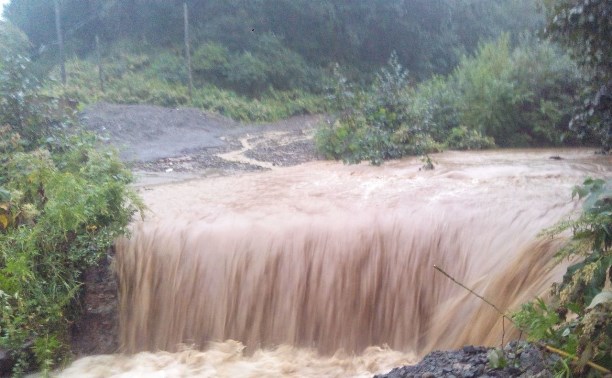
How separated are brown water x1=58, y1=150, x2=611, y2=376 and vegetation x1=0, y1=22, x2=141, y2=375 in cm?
31

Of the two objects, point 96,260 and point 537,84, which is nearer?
point 96,260

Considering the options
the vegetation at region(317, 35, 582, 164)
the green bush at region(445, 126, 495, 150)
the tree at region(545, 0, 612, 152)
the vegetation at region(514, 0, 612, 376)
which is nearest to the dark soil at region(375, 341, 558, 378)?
the vegetation at region(514, 0, 612, 376)

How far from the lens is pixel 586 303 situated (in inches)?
117

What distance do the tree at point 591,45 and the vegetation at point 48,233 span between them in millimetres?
4914

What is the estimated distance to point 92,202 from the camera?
22.0 ft

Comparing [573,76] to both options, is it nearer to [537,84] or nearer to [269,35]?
[537,84]

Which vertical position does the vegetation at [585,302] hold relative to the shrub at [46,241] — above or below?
above

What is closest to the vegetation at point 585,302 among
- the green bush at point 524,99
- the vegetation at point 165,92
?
the green bush at point 524,99

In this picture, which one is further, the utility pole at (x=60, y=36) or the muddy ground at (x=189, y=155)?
the utility pole at (x=60, y=36)

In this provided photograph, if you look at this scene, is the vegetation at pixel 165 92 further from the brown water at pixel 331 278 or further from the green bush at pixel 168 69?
the brown water at pixel 331 278

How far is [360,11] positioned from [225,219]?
53.8 feet

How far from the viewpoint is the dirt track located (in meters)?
11.3

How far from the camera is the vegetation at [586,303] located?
2691mm

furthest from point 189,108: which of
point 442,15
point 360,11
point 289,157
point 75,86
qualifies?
point 442,15
